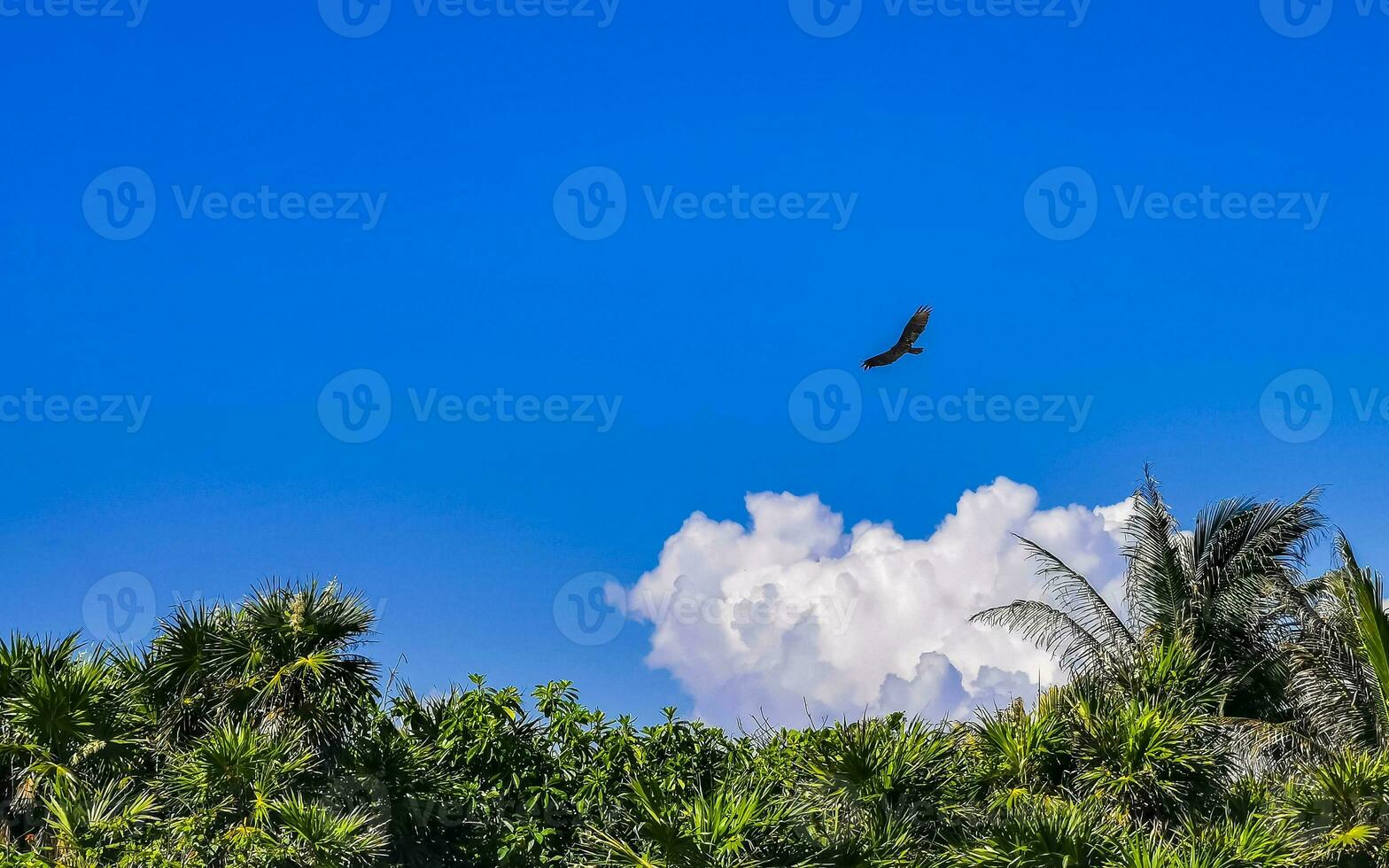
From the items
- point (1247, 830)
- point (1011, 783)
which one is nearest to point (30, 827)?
point (1011, 783)

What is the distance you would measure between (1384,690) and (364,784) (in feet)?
52.1

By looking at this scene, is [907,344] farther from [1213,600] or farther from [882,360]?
[1213,600]

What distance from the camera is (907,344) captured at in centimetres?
1805

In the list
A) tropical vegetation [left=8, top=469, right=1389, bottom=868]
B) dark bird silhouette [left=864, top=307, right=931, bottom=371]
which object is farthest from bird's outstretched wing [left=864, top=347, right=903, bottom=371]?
tropical vegetation [left=8, top=469, right=1389, bottom=868]

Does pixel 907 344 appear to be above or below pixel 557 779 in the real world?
above

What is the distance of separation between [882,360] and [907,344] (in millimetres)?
677

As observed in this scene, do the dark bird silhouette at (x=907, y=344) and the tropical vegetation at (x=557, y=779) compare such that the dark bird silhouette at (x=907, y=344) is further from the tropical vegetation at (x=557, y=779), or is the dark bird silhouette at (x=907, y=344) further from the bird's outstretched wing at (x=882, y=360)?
the tropical vegetation at (x=557, y=779)

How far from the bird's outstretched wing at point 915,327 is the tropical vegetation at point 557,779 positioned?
16.9 feet

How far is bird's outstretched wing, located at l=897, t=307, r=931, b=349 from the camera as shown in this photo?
59.3 feet

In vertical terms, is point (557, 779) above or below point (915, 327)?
below

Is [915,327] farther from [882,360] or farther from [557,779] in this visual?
[557,779]

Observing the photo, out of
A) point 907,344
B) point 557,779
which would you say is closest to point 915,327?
point 907,344

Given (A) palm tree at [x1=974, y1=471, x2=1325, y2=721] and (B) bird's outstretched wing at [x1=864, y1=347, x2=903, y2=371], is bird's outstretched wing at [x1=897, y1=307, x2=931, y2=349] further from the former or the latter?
(A) palm tree at [x1=974, y1=471, x2=1325, y2=721]

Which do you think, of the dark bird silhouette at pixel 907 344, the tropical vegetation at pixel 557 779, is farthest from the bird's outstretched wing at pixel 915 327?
the tropical vegetation at pixel 557 779
